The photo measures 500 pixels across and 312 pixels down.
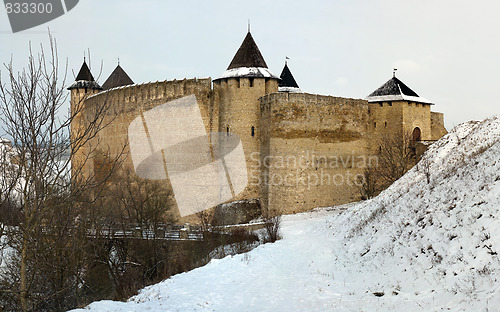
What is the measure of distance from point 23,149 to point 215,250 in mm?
12021

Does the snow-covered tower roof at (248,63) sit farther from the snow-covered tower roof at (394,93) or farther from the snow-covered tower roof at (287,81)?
the snow-covered tower roof at (287,81)

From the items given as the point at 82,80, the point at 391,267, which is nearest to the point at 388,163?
the point at 391,267

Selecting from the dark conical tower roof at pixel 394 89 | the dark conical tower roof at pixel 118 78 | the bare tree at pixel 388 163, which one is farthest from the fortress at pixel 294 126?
the dark conical tower roof at pixel 118 78

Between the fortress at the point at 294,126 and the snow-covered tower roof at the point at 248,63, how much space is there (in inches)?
2.1

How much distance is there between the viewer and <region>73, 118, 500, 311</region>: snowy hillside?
20.3ft

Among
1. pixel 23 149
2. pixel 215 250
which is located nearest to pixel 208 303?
pixel 23 149

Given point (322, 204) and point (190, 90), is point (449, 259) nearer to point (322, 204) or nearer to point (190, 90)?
point (322, 204)

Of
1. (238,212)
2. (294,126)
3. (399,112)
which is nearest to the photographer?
(294,126)

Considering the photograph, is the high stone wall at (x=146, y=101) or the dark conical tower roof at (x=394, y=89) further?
the dark conical tower roof at (x=394, y=89)

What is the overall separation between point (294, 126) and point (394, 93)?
6233 mm

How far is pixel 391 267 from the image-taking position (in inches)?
314

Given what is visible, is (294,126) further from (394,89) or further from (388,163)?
(394,89)

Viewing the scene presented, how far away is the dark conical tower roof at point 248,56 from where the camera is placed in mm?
21734

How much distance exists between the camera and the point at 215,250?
1630 centimetres
